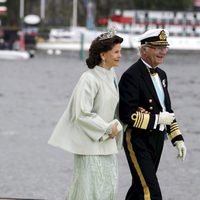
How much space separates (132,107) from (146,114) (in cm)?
13

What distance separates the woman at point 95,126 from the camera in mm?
6332

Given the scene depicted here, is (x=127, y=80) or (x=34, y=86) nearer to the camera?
(x=127, y=80)

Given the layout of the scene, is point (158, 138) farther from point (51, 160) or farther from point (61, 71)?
point (61, 71)

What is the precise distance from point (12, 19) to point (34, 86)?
200 feet

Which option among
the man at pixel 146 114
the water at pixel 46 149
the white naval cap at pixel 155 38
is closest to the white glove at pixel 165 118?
the man at pixel 146 114

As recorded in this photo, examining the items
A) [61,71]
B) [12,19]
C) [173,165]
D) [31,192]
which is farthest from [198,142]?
[12,19]

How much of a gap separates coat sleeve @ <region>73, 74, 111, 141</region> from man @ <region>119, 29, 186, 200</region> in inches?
11.0

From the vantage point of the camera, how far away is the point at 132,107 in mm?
6508

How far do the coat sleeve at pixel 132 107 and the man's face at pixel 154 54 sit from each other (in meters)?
0.19

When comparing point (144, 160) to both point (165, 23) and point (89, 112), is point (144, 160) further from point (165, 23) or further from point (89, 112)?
point (165, 23)

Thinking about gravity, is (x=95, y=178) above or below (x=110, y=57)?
below

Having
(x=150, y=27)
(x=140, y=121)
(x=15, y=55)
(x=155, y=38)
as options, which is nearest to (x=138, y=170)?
(x=140, y=121)

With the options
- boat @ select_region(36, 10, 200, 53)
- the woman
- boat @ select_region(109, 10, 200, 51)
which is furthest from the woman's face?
boat @ select_region(109, 10, 200, 51)

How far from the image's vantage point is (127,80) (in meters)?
6.64
